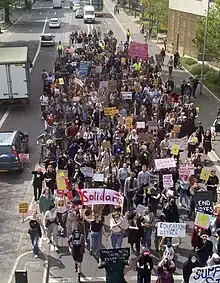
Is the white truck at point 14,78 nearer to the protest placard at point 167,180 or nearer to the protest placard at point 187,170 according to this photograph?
the protest placard at point 187,170

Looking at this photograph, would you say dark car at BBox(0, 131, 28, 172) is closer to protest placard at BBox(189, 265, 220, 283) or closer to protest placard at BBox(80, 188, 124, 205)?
protest placard at BBox(80, 188, 124, 205)

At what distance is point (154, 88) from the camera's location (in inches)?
1109

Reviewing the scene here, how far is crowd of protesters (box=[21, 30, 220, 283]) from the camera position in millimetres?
14297

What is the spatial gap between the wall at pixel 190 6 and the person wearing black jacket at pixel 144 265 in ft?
113

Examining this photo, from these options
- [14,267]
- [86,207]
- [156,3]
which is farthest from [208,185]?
[156,3]

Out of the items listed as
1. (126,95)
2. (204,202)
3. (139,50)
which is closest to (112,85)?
(126,95)

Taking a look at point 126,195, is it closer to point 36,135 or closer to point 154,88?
point 36,135

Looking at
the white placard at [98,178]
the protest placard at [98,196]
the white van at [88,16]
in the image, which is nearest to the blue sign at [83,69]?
the white placard at [98,178]

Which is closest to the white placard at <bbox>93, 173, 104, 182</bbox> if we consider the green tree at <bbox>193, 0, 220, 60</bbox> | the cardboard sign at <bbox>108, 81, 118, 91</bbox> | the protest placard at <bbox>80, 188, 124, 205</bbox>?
the protest placard at <bbox>80, 188, 124, 205</bbox>

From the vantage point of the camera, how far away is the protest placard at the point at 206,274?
1126cm

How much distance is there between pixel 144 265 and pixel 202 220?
222 cm

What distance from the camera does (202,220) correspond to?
46.0ft

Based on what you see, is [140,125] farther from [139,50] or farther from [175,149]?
[139,50]

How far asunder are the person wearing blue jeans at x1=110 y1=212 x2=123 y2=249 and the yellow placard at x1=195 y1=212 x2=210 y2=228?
6.47 ft
